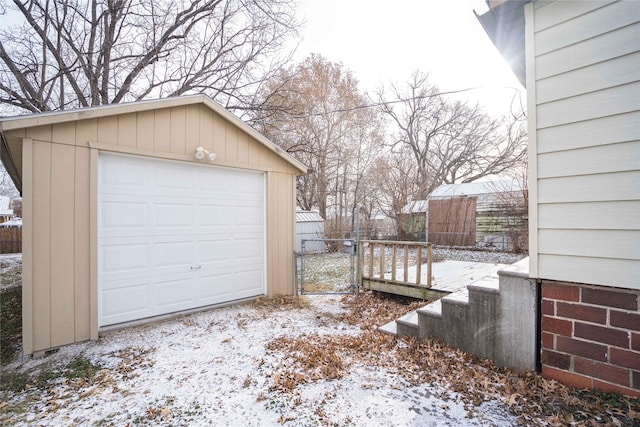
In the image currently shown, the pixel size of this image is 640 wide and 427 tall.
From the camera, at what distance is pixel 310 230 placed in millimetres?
12578

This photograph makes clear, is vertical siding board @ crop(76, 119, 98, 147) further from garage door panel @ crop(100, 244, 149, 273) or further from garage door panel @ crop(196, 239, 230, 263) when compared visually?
garage door panel @ crop(196, 239, 230, 263)

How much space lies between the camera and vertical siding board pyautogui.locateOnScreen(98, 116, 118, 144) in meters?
3.64

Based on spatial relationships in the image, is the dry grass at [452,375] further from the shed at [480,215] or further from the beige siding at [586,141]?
the shed at [480,215]

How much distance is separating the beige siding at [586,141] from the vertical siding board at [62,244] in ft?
15.5

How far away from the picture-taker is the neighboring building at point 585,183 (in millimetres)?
1951

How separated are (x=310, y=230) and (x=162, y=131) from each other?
882 centimetres

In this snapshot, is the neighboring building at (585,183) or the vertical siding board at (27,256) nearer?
the neighboring building at (585,183)

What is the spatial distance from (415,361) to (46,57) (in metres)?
12.1

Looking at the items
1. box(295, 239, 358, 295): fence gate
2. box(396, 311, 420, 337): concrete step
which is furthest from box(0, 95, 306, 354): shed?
box(396, 311, 420, 337): concrete step

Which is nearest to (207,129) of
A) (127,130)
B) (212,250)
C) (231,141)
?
(231,141)

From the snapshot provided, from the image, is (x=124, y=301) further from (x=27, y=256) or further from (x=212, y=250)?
(x=212, y=250)

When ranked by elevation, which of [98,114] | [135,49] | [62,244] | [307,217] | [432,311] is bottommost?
[432,311]

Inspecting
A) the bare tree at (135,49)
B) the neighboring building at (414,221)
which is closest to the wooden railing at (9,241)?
the bare tree at (135,49)

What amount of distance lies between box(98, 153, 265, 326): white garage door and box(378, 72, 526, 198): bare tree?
44.2ft
